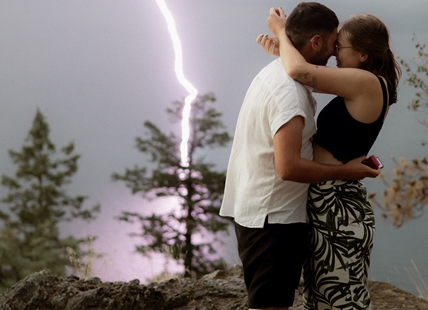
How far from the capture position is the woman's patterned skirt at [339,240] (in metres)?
2.42

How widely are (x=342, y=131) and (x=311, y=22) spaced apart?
1.48 feet

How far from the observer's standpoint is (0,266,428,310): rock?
3.67 metres

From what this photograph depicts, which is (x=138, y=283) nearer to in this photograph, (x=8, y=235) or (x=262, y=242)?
(x=262, y=242)

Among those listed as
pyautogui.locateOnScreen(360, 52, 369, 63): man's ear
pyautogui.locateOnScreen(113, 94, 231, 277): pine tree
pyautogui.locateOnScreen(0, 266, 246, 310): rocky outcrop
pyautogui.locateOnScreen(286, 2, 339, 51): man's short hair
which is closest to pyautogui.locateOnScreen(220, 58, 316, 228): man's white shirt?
pyautogui.locateOnScreen(286, 2, 339, 51): man's short hair

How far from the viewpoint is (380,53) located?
238 centimetres

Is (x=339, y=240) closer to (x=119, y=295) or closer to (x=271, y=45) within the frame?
(x=271, y=45)

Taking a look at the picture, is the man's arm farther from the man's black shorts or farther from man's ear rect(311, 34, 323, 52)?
man's ear rect(311, 34, 323, 52)

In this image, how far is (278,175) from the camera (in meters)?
2.35

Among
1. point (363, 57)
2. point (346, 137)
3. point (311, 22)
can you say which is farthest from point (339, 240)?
point (311, 22)

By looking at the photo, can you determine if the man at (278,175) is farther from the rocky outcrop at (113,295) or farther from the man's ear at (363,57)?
the rocky outcrop at (113,295)

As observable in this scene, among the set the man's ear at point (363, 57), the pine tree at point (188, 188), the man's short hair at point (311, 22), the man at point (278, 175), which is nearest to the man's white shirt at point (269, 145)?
the man at point (278, 175)

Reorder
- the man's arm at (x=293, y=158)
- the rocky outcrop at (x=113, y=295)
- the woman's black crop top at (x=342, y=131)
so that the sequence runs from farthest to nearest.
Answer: the rocky outcrop at (x=113, y=295) < the woman's black crop top at (x=342, y=131) < the man's arm at (x=293, y=158)

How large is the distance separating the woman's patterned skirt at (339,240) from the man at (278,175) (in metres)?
0.06

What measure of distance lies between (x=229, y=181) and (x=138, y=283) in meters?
1.51
